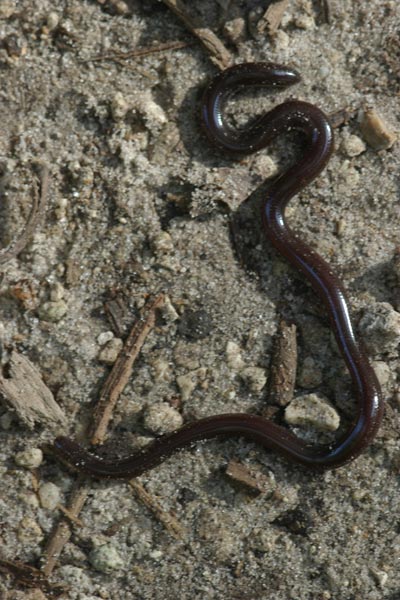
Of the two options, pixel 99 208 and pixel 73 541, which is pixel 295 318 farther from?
pixel 73 541

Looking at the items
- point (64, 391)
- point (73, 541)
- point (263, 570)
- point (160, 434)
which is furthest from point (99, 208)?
point (263, 570)

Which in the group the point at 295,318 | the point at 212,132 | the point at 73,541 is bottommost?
the point at 73,541

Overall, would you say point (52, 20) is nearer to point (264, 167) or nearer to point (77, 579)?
point (264, 167)

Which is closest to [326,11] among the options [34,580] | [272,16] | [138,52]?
[272,16]

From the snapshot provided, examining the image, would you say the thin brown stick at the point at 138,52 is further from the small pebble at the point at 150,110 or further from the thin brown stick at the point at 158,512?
the thin brown stick at the point at 158,512

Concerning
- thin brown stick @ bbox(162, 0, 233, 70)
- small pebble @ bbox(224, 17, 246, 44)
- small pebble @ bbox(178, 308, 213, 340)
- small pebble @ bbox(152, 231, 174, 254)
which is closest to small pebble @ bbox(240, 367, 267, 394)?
small pebble @ bbox(178, 308, 213, 340)

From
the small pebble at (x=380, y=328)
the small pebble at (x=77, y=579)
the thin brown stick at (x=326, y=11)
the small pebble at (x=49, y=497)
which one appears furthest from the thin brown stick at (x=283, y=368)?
the thin brown stick at (x=326, y=11)

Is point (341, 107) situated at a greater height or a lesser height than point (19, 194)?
greater
